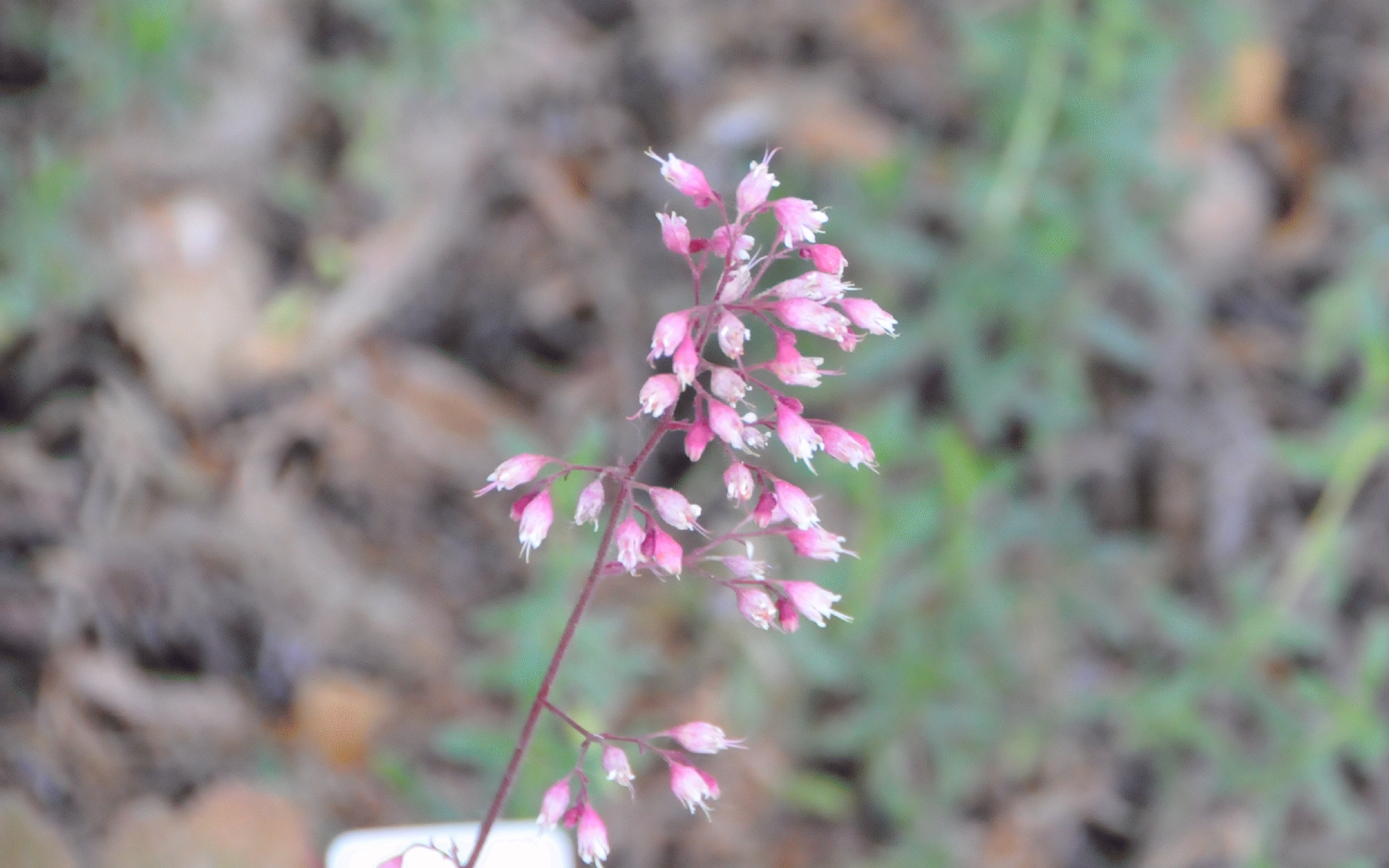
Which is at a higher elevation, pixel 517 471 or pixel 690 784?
pixel 517 471

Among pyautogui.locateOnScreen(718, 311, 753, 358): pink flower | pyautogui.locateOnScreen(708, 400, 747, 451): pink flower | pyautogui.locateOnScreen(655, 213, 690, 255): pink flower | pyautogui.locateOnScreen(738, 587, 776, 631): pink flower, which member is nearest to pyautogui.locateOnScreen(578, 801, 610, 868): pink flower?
pyautogui.locateOnScreen(738, 587, 776, 631): pink flower

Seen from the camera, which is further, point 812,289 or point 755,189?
point 755,189

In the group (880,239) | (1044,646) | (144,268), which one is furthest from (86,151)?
(1044,646)

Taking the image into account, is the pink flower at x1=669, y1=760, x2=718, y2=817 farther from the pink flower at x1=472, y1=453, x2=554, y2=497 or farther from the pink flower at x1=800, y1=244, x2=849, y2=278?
the pink flower at x1=800, y1=244, x2=849, y2=278

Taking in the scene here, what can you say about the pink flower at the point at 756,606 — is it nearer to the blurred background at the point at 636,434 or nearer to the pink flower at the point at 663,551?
the pink flower at the point at 663,551

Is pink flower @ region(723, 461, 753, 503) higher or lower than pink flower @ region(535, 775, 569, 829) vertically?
higher

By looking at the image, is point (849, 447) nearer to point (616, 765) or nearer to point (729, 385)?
point (729, 385)

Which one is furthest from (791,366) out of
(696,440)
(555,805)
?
(555,805)
